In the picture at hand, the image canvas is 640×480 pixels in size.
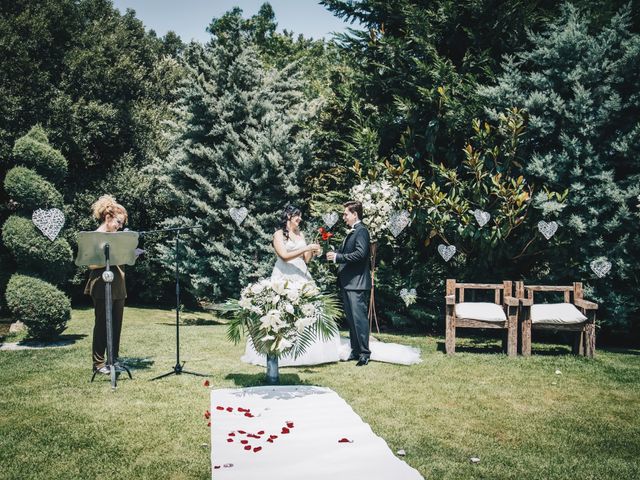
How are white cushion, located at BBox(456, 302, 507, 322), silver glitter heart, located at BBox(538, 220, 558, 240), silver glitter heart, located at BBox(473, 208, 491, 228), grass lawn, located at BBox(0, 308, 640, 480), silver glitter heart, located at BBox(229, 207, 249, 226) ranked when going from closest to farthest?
grass lawn, located at BBox(0, 308, 640, 480) → white cushion, located at BBox(456, 302, 507, 322) → silver glitter heart, located at BBox(538, 220, 558, 240) → silver glitter heart, located at BBox(473, 208, 491, 228) → silver glitter heart, located at BBox(229, 207, 249, 226)

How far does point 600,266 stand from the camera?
8719 millimetres

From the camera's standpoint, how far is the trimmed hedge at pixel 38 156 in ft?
29.8

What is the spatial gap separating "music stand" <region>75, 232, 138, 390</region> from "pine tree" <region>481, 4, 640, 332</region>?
671cm

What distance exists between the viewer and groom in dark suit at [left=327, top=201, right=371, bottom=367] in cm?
738

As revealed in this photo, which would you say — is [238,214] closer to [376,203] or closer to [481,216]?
[376,203]

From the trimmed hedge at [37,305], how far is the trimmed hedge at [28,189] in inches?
51.0

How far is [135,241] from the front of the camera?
619cm

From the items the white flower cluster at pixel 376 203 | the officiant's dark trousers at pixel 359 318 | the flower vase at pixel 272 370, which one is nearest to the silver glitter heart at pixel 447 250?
the white flower cluster at pixel 376 203

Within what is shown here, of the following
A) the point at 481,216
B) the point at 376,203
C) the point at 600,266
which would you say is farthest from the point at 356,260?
the point at 600,266

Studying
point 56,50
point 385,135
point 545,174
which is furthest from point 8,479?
point 56,50

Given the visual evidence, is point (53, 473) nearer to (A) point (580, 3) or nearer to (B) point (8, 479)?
(B) point (8, 479)

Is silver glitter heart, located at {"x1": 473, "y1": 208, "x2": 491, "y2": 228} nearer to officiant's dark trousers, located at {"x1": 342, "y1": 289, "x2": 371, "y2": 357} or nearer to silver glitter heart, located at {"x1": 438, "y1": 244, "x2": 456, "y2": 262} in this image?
silver glitter heart, located at {"x1": 438, "y1": 244, "x2": 456, "y2": 262}

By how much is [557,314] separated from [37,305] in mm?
8423

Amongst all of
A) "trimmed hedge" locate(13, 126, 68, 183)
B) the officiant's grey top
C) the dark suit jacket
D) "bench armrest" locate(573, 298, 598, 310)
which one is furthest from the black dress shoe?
"trimmed hedge" locate(13, 126, 68, 183)
